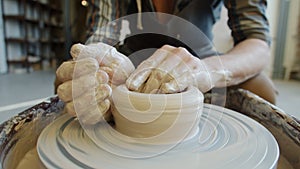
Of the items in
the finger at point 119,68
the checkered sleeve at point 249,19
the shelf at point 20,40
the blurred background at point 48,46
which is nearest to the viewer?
the finger at point 119,68

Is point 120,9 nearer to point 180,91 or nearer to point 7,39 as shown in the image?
point 180,91

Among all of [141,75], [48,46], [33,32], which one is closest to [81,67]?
[141,75]

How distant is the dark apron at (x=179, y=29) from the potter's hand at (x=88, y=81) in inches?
19.8

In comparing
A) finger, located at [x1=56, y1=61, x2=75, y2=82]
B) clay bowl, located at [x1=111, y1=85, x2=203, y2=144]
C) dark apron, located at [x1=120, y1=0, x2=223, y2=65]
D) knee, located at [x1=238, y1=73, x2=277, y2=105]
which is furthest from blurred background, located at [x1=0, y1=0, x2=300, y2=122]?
clay bowl, located at [x1=111, y1=85, x2=203, y2=144]

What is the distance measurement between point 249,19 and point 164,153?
0.80 metres

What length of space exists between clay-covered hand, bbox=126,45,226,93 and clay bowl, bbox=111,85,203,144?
3 cm

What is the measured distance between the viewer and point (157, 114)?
524 millimetres

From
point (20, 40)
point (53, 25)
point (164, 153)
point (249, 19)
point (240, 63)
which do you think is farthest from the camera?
point (53, 25)

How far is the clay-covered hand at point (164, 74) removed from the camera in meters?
0.57

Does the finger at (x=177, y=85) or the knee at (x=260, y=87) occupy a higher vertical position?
the finger at (x=177, y=85)

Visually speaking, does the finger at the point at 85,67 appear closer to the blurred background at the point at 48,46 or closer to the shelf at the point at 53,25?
the blurred background at the point at 48,46

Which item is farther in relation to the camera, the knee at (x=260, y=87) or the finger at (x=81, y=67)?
the knee at (x=260, y=87)

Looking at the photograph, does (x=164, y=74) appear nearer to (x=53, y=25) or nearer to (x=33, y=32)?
(x=33, y=32)

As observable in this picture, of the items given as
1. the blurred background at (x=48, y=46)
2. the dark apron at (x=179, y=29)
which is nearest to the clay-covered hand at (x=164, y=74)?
the dark apron at (x=179, y=29)
